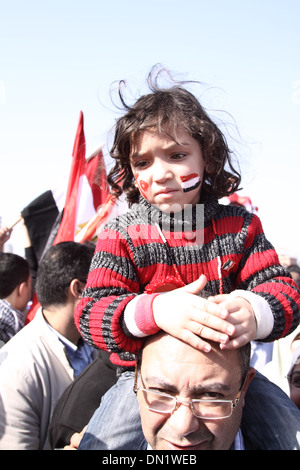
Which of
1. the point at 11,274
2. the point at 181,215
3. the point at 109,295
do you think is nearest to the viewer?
the point at 109,295

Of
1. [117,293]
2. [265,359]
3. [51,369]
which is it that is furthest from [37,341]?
[265,359]

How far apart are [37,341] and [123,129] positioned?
196cm

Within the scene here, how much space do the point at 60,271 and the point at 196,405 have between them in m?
2.67

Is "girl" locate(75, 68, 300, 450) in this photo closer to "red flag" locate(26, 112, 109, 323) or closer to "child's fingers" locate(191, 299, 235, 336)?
"child's fingers" locate(191, 299, 235, 336)

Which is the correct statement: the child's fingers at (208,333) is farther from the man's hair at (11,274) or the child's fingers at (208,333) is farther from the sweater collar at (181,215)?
the man's hair at (11,274)

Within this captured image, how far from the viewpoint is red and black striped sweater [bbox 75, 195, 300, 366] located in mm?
1956

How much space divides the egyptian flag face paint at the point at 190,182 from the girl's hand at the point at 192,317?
1.80 ft

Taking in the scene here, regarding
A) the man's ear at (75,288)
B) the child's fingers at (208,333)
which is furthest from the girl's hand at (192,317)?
the man's ear at (75,288)

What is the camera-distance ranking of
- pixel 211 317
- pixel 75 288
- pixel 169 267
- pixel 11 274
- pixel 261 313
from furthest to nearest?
pixel 11 274 → pixel 75 288 → pixel 169 267 → pixel 261 313 → pixel 211 317

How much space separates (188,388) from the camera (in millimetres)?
1925

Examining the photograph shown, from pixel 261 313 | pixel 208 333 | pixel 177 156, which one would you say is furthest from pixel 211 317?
pixel 177 156

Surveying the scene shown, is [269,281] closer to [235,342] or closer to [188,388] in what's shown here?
[235,342]

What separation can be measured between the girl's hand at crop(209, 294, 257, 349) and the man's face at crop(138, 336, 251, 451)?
158mm

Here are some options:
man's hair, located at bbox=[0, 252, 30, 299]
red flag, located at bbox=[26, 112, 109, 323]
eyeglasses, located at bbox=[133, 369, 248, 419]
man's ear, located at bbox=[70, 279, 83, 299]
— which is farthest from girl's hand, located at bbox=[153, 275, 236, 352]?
red flag, located at bbox=[26, 112, 109, 323]
